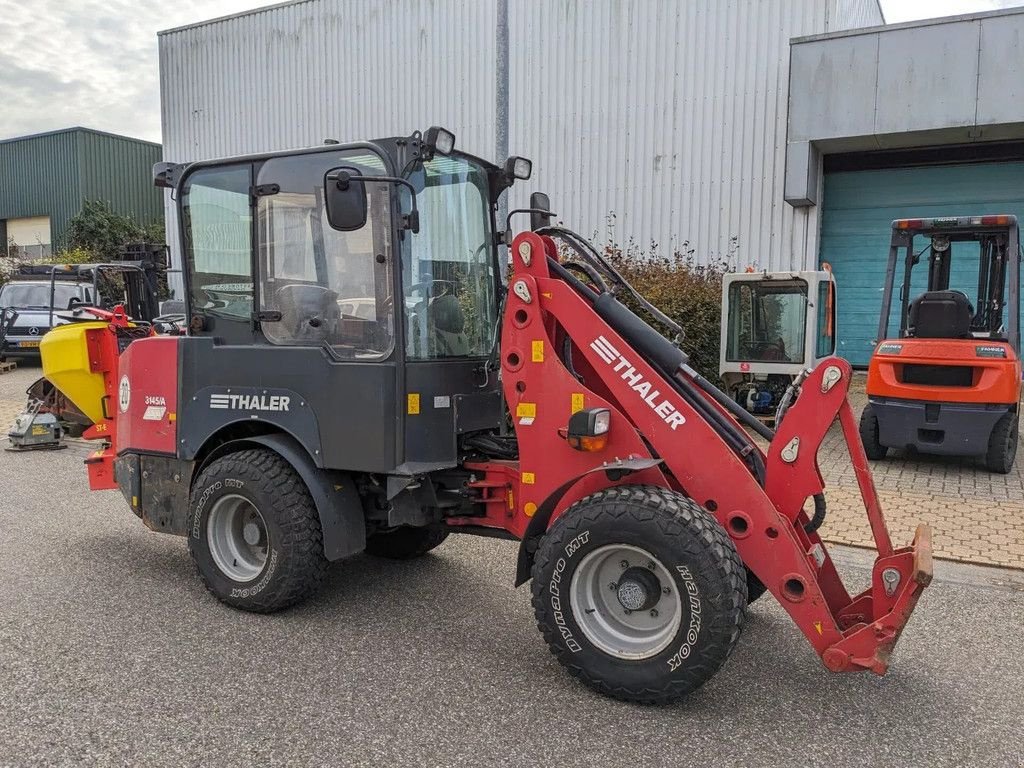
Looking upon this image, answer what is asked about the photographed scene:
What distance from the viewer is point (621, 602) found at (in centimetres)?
343

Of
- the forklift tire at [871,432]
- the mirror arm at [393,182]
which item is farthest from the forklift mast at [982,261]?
the mirror arm at [393,182]

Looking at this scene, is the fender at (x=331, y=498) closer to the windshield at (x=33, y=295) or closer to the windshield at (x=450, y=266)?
the windshield at (x=450, y=266)

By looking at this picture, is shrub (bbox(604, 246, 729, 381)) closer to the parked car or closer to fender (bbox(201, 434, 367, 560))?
fender (bbox(201, 434, 367, 560))

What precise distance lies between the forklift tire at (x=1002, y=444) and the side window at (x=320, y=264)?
21.1 ft

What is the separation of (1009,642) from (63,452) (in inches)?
354

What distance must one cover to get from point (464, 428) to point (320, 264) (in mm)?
1106

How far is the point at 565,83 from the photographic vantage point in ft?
49.9

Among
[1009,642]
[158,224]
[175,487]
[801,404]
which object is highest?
[158,224]

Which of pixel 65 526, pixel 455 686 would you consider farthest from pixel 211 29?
pixel 455 686

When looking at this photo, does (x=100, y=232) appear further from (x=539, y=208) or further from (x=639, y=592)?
(x=639, y=592)

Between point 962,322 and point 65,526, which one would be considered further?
point 962,322

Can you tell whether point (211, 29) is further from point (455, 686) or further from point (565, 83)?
point (455, 686)

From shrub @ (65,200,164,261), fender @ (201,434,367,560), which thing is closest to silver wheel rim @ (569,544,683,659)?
fender @ (201,434,367,560)

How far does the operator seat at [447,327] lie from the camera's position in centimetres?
410
